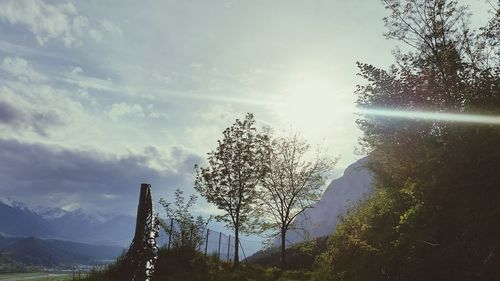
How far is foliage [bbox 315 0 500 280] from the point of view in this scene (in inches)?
312

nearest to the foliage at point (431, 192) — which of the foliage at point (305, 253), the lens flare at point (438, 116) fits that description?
the lens flare at point (438, 116)

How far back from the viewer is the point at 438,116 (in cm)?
1183

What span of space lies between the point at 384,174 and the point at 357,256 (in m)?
5.84

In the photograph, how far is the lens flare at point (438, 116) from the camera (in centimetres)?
866

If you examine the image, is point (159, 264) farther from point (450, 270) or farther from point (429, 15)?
point (429, 15)

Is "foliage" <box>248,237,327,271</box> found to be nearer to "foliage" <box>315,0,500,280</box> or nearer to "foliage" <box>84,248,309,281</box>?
"foliage" <box>84,248,309,281</box>

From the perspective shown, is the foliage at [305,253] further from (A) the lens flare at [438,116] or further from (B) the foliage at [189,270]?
(A) the lens flare at [438,116]

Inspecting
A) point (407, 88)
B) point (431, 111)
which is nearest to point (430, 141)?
point (431, 111)

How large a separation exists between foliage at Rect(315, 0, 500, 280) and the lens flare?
0.15 m

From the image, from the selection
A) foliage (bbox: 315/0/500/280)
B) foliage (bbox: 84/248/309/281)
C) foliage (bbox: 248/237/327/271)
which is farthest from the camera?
foliage (bbox: 248/237/327/271)

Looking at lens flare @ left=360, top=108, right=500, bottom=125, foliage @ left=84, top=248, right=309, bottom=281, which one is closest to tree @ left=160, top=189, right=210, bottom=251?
foliage @ left=84, top=248, right=309, bottom=281

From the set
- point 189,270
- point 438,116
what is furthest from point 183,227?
point 438,116

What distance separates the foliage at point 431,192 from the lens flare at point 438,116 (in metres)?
0.15

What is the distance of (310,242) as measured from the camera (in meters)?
38.3
